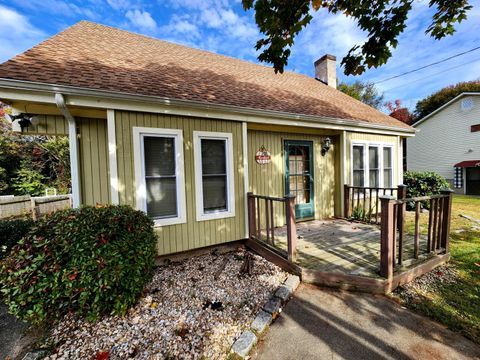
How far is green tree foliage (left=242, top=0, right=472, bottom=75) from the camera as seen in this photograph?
113 inches

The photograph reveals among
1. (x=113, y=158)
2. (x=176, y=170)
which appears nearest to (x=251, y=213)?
(x=176, y=170)

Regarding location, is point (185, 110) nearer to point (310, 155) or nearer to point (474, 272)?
point (310, 155)

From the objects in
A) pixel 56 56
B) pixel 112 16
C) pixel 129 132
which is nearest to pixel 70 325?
pixel 129 132

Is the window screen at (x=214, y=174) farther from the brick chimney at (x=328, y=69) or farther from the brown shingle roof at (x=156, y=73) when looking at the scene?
the brick chimney at (x=328, y=69)

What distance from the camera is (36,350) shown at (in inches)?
84.3

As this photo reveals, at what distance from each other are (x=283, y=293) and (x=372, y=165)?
5.71 metres

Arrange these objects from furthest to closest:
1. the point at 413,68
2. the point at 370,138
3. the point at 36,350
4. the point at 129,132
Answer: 1. the point at 413,68
2. the point at 370,138
3. the point at 129,132
4. the point at 36,350

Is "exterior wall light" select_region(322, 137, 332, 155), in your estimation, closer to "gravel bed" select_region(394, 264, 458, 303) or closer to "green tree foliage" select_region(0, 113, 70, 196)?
"gravel bed" select_region(394, 264, 458, 303)

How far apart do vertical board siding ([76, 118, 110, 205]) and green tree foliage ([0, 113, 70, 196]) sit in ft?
36.0

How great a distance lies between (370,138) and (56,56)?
7896 mm

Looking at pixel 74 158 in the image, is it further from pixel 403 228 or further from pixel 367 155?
pixel 367 155

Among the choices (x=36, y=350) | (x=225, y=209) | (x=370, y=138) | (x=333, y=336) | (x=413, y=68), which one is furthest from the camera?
(x=413, y=68)

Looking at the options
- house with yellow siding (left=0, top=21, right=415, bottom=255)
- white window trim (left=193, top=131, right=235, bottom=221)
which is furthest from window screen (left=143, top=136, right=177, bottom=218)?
white window trim (left=193, top=131, right=235, bottom=221)

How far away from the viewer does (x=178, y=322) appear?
8.16ft
